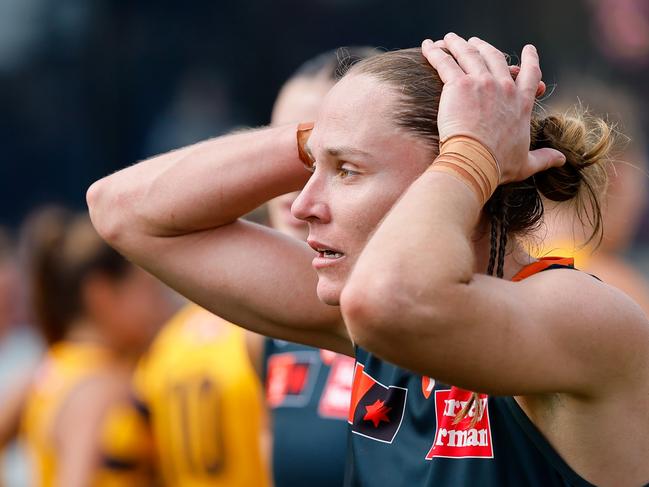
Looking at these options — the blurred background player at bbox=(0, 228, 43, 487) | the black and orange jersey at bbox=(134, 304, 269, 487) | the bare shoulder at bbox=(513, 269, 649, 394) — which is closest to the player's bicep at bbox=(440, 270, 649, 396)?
the bare shoulder at bbox=(513, 269, 649, 394)

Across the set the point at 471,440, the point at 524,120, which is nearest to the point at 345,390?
the point at 471,440

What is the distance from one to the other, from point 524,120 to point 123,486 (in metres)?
3.07

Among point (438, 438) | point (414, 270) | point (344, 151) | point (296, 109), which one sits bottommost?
point (438, 438)

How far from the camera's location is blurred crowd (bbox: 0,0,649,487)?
438 centimetres

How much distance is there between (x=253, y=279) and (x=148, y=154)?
21.2 feet

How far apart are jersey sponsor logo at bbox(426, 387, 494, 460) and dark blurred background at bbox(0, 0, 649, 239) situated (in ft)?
20.1

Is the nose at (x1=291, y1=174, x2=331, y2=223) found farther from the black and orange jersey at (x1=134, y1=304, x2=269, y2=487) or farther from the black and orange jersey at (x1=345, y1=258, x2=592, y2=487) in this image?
the black and orange jersey at (x1=134, y1=304, x2=269, y2=487)

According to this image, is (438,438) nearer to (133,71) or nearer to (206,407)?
(206,407)

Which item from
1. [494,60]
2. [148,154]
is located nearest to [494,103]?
[494,60]

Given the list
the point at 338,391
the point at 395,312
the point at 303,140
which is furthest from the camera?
the point at 338,391

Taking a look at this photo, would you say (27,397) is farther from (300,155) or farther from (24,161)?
(24,161)

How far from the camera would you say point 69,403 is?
4.62 meters

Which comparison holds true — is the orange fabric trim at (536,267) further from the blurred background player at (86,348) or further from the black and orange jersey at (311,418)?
the blurred background player at (86,348)

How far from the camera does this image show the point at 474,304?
6.02 feet
